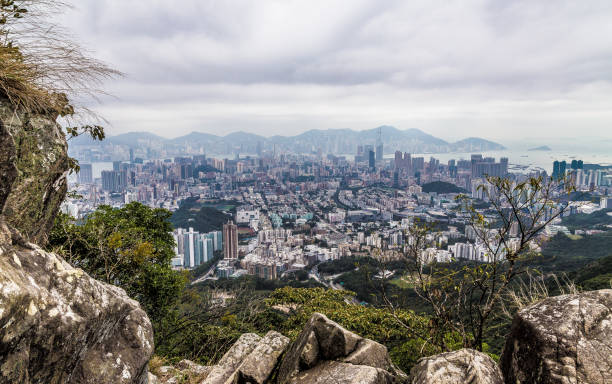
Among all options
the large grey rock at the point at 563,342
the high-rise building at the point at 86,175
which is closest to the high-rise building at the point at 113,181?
the high-rise building at the point at 86,175

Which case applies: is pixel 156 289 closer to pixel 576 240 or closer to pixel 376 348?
pixel 376 348

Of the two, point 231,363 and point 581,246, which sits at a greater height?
point 231,363

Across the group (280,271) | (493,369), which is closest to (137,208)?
(493,369)

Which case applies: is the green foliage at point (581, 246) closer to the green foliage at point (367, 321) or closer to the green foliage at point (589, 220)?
the green foliage at point (589, 220)

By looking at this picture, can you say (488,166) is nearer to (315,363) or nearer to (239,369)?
(315,363)

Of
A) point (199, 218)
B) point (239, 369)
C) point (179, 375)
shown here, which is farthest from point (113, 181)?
point (239, 369)

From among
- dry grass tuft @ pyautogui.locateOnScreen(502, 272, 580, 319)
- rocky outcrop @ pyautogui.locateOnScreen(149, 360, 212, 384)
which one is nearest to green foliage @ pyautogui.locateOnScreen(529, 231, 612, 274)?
dry grass tuft @ pyautogui.locateOnScreen(502, 272, 580, 319)
